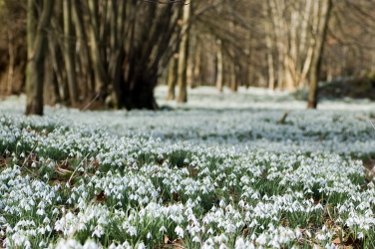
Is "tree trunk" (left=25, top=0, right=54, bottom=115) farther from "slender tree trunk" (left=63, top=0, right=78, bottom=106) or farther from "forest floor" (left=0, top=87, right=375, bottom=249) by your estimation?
"slender tree trunk" (left=63, top=0, right=78, bottom=106)

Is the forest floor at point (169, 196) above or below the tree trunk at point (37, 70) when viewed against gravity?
below

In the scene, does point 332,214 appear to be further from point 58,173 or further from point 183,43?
→ point 183,43

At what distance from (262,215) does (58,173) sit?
107 inches

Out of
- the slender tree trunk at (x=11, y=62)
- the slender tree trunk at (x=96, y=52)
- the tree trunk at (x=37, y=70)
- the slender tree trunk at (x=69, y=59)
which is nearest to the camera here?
the tree trunk at (x=37, y=70)

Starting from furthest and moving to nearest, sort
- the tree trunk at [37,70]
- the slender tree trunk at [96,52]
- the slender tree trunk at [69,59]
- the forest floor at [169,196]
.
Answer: the slender tree trunk at [69,59], the slender tree trunk at [96,52], the tree trunk at [37,70], the forest floor at [169,196]

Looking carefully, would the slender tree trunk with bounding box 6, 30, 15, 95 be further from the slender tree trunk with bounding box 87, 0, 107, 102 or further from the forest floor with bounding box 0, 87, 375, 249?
the forest floor with bounding box 0, 87, 375, 249

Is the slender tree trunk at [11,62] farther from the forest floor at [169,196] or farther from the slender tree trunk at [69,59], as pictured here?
the forest floor at [169,196]

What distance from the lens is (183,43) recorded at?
923 inches

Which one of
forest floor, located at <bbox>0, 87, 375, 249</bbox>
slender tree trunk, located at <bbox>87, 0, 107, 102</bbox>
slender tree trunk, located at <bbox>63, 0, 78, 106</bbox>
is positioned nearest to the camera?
forest floor, located at <bbox>0, 87, 375, 249</bbox>

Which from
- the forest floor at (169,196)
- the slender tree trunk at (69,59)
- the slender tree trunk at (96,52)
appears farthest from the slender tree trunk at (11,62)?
the forest floor at (169,196)

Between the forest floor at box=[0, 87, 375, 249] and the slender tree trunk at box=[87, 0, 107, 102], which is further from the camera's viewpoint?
the slender tree trunk at box=[87, 0, 107, 102]

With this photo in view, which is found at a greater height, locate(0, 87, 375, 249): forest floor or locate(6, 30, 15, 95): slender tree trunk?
locate(6, 30, 15, 95): slender tree trunk

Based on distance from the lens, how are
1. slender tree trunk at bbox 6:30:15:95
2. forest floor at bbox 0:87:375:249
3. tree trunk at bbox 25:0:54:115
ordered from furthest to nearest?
slender tree trunk at bbox 6:30:15:95, tree trunk at bbox 25:0:54:115, forest floor at bbox 0:87:375:249

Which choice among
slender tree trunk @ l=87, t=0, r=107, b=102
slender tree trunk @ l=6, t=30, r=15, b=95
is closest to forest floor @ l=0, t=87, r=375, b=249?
slender tree trunk @ l=87, t=0, r=107, b=102
